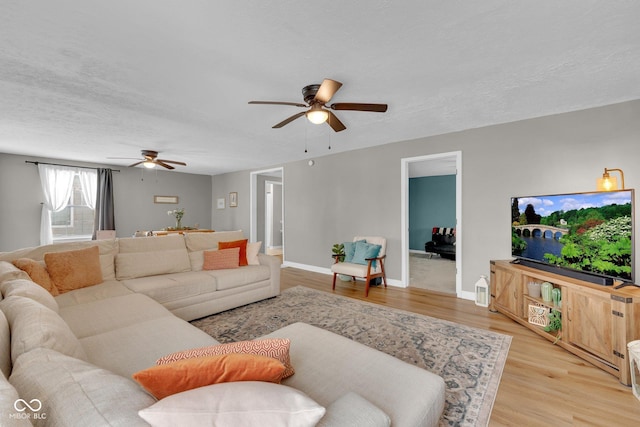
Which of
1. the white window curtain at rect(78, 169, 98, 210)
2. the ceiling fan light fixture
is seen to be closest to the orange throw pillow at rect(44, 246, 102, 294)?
the ceiling fan light fixture

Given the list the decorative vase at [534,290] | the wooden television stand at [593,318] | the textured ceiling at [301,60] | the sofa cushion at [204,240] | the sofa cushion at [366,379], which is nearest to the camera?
the sofa cushion at [366,379]

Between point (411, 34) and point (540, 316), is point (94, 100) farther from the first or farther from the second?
point (540, 316)

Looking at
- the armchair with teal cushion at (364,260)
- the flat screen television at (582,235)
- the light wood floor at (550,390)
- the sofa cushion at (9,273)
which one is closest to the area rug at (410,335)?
the light wood floor at (550,390)

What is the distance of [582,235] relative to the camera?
8.61 feet

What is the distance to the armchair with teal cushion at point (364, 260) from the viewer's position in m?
4.26

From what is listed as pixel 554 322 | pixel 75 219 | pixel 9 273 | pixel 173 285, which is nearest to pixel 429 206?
pixel 554 322

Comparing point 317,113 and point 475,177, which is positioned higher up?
point 317,113

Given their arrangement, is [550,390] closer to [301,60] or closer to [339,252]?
[301,60]

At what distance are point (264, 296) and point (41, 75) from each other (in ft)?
10.6

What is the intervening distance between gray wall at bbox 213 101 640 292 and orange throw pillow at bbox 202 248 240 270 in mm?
2288

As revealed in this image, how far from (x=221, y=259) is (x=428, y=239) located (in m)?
6.63

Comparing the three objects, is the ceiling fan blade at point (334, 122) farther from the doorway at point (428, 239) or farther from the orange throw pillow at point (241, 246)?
the orange throw pillow at point (241, 246)

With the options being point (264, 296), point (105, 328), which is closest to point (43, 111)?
point (105, 328)

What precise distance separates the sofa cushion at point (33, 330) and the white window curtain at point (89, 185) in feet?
20.0
